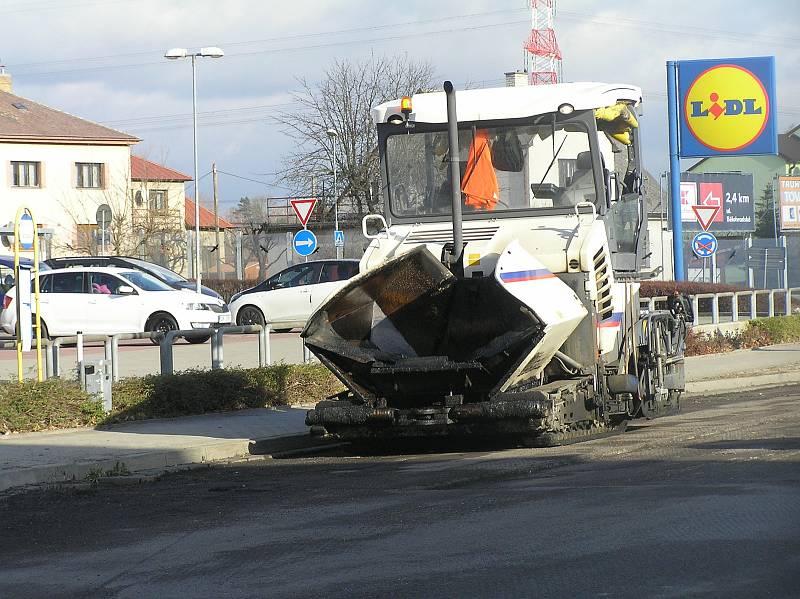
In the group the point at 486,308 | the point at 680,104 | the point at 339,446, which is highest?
the point at 680,104

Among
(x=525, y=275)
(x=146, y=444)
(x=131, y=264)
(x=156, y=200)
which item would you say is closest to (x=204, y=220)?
(x=156, y=200)

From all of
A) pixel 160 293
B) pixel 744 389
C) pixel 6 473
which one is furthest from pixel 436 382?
pixel 160 293

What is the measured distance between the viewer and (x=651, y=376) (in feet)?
44.2

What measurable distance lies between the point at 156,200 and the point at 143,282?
127 feet

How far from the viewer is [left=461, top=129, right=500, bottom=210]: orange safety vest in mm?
12266

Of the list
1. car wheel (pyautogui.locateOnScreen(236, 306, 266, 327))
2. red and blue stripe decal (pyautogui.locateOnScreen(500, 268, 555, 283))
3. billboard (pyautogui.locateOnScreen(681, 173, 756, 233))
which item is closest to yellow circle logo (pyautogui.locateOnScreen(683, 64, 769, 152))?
car wheel (pyautogui.locateOnScreen(236, 306, 266, 327))

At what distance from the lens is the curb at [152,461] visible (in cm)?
1042

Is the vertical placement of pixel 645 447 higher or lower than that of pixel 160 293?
lower

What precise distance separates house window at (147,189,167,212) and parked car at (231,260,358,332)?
31.7 metres

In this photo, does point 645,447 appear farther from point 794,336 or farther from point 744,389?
point 794,336

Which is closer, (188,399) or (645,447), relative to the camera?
(645,447)

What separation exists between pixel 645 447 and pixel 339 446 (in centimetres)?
327

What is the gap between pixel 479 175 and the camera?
12.3m

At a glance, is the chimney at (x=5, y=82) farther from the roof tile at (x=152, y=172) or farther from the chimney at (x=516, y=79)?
the chimney at (x=516, y=79)
